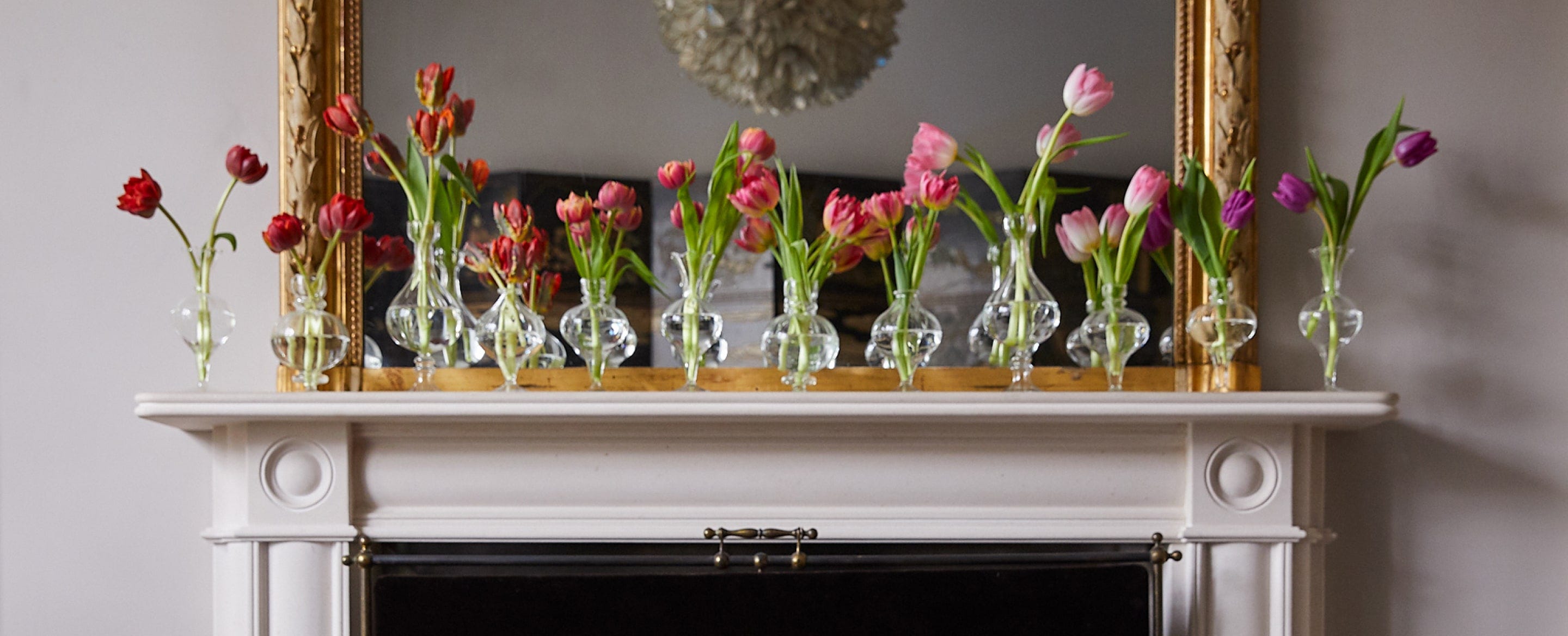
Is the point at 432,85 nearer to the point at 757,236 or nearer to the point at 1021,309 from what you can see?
the point at 757,236

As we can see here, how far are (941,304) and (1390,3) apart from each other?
78cm

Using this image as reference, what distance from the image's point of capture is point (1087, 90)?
3.79 ft

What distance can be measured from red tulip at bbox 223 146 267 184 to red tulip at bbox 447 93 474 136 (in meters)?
0.24

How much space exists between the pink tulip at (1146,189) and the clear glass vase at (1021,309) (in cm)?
12

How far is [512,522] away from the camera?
121 centimetres

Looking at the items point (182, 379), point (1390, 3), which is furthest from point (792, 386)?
point (1390, 3)

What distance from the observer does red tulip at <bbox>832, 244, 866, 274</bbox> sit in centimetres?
124

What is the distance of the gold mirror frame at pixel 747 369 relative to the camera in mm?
1288

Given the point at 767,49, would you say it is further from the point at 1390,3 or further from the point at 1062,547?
the point at 1390,3

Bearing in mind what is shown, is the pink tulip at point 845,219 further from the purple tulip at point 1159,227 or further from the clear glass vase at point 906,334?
the purple tulip at point 1159,227

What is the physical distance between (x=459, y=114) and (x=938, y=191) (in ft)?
1.87

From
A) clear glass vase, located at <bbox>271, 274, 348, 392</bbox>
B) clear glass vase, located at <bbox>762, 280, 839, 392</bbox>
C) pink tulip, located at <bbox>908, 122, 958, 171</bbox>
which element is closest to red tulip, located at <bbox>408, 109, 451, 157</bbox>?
clear glass vase, located at <bbox>271, 274, 348, 392</bbox>

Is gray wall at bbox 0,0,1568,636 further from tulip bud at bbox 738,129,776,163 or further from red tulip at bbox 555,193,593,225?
red tulip at bbox 555,193,593,225

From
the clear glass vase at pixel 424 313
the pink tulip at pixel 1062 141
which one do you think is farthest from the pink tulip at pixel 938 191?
the clear glass vase at pixel 424 313
